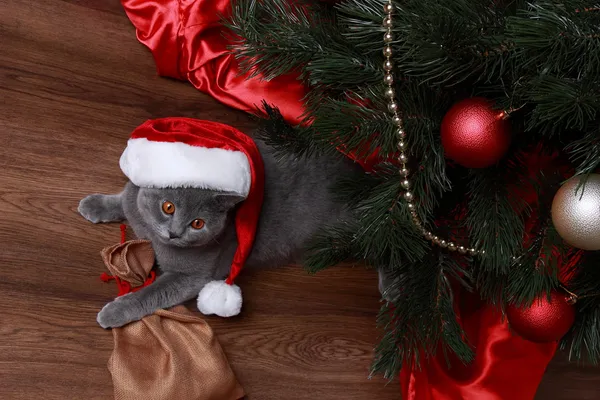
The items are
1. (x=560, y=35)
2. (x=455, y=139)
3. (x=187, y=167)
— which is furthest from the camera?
(x=187, y=167)

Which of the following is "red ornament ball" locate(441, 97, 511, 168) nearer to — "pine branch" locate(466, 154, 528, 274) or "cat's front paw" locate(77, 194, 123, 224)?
"pine branch" locate(466, 154, 528, 274)

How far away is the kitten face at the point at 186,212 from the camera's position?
972mm

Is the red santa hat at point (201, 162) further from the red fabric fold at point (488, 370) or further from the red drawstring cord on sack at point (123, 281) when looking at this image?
→ the red fabric fold at point (488, 370)

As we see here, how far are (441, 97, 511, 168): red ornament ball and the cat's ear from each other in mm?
Result: 420

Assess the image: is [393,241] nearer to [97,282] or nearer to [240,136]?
[240,136]

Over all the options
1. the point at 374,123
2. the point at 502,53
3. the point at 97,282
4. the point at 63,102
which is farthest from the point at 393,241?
the point at 63,102

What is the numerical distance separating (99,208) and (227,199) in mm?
302

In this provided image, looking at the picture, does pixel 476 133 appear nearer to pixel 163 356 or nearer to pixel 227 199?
pixel 227 199

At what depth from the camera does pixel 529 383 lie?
1089 mm

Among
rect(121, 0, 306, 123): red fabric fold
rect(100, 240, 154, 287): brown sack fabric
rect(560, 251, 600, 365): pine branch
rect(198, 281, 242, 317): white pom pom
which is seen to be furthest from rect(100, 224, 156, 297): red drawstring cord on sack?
rect(560, 251, 600, 365): pine branch

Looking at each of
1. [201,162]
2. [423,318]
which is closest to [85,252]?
[201,162]

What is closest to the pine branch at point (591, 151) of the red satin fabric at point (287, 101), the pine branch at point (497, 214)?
the pine branch at point (497, 214)

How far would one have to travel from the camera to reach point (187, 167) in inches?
37.0

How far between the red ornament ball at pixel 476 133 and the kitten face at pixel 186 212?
1.41ft
